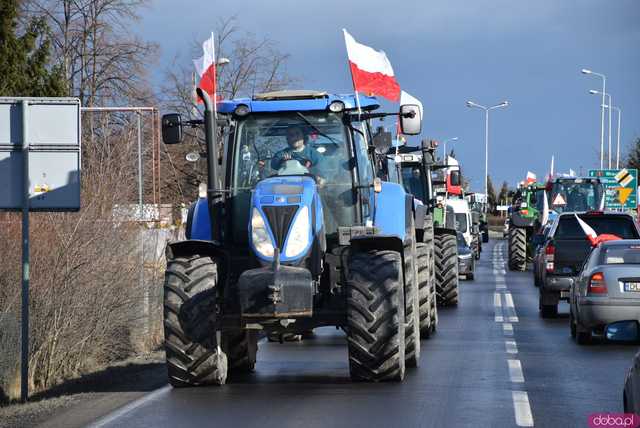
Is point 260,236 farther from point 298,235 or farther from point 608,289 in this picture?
point 608,289

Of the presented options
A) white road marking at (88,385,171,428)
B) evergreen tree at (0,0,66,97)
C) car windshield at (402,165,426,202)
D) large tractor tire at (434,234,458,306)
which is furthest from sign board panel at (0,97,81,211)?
evergreen tree at (0,0,66,97)

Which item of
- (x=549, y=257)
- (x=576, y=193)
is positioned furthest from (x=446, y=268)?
(x=576, y=193)

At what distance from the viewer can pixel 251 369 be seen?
14.7m

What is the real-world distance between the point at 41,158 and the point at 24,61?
22.4m

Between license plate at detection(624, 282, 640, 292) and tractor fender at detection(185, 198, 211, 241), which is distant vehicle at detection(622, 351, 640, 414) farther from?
license plate at detection(624, 282, 640, 292)

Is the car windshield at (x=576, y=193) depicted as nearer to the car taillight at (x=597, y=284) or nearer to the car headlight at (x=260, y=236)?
the car taillight at (x=597, y=284)

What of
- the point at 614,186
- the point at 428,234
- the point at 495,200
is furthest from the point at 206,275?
the point at 495,200

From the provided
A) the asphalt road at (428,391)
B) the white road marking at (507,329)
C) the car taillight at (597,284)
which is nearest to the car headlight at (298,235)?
the asphalt road at (428,391)

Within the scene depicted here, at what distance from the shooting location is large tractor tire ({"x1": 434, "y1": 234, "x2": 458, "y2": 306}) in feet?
81.9

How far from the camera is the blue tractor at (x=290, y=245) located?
12.6 m

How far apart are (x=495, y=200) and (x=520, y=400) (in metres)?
127

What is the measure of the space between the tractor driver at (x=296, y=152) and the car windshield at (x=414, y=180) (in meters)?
12.7

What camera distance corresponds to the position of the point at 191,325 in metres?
12.6

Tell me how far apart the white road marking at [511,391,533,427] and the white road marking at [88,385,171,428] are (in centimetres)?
327
